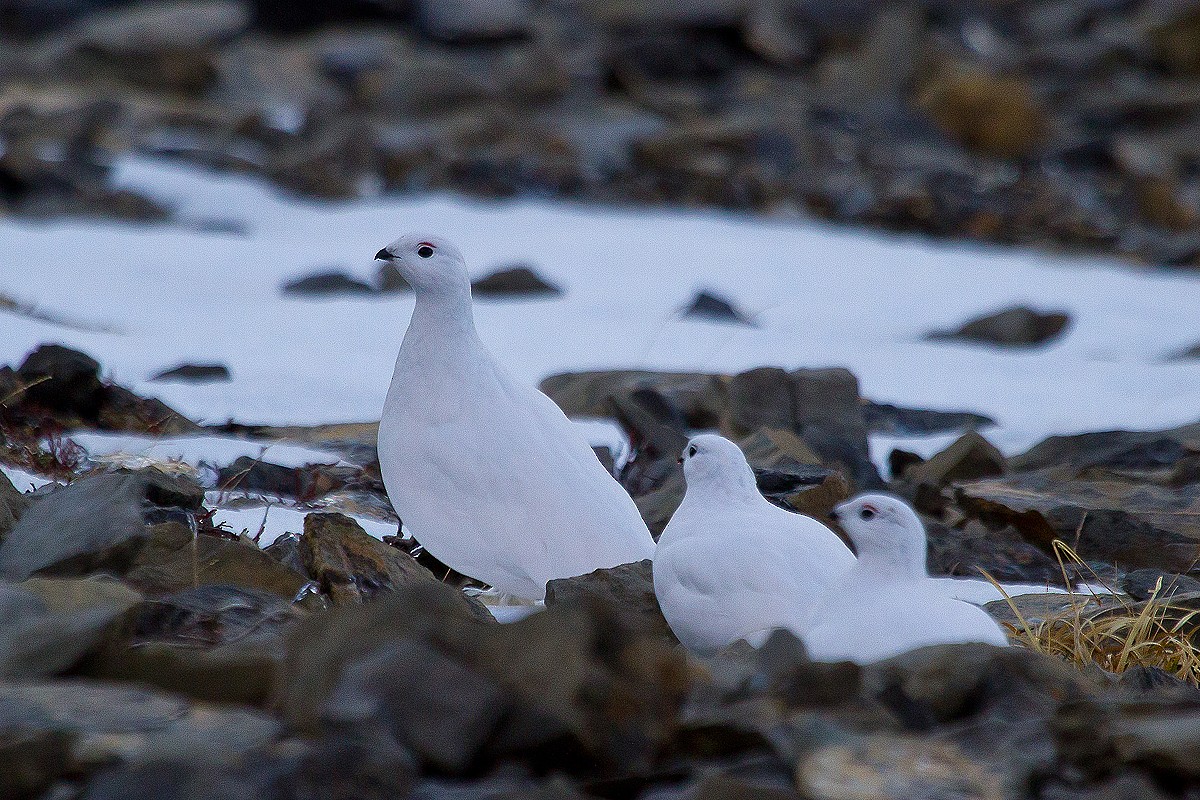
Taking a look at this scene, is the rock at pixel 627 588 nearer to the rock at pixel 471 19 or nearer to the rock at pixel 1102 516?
the rock at pixel 1102 516

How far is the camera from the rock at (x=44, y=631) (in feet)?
8.63

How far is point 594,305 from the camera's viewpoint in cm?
920

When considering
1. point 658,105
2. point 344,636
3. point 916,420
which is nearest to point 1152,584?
point 916,420

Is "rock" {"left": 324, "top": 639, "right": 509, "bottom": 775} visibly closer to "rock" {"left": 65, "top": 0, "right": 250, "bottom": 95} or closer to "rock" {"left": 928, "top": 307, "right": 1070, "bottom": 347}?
"rock" {"left": 928, "top": 307, "right": 1070, "bottom": 347}

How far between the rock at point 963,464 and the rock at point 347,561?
93.5 inches

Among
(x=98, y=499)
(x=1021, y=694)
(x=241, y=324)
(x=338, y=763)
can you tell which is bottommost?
(x=241, y=324)

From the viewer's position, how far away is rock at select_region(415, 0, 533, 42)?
2131 centimetres

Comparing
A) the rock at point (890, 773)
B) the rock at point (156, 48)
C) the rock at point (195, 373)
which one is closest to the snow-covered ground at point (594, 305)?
the rock at point (195, 373)

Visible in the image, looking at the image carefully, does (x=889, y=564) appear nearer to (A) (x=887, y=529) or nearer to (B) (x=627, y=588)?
(A) (x=887, y=529)

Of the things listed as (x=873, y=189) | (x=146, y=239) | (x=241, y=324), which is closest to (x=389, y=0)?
(x=873, y=189)

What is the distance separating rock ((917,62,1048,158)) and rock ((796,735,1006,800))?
1559cm

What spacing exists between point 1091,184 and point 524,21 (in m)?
8.96

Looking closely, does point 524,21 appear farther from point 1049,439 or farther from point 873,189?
point 1049,439

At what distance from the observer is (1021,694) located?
2730 mm
